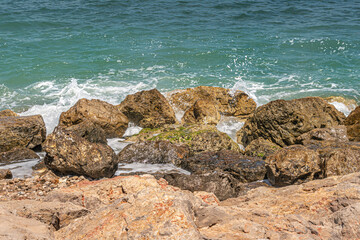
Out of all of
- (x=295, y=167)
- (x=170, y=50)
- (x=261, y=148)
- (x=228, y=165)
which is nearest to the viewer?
(x=295, y=167)

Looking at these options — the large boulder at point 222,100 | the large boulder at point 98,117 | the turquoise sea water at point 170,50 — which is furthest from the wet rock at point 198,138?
the turquoise sea water at point 170,50

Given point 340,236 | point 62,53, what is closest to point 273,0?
point 62,53

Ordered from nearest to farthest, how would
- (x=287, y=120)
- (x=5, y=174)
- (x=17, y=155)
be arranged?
(x=5, y=174) < (x=17, y=155) < (x=287, y=120)

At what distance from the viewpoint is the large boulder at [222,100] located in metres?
14.3

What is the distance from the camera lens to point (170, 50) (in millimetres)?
22297

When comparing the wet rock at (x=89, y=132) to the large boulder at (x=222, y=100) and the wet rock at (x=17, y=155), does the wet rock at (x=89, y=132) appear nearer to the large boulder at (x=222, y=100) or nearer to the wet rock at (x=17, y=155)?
the wet rock at (x=17, y=155)

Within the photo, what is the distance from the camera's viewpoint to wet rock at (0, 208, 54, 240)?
362 centimetres

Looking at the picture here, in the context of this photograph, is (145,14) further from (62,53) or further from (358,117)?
(358,117)

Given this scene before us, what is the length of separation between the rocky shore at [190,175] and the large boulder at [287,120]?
0.03 m

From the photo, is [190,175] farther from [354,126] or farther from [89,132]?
[354,126]

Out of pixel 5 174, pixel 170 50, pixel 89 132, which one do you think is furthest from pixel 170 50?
pixel 5 174

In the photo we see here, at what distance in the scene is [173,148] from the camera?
989 cm

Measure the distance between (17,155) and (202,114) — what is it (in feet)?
21.3

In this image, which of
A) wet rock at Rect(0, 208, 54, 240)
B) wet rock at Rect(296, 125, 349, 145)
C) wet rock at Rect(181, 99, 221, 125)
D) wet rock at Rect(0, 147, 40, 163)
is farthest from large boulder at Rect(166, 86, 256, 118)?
wet rock at Rect(0, 208, 54, 240)
